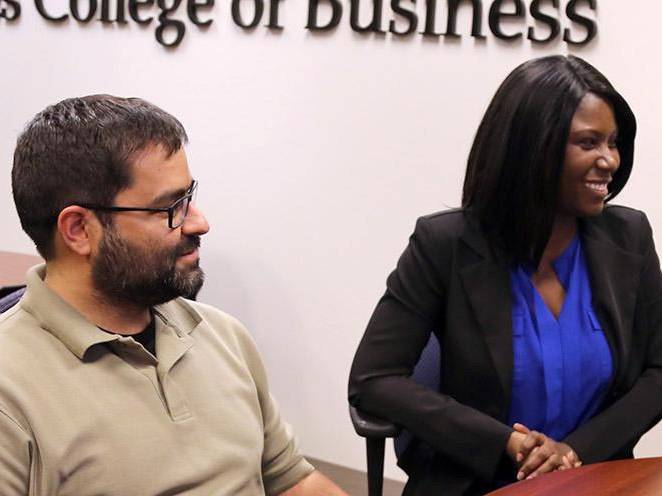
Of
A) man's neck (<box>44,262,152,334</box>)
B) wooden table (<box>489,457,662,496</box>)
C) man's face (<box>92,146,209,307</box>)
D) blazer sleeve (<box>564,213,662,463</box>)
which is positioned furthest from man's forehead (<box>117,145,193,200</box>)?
blazer sleeve (<box>564,213,662,463</box>)

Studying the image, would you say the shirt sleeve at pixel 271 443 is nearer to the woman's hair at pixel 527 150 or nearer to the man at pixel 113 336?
the man at pixel 113 336

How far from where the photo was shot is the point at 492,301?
2219 mm

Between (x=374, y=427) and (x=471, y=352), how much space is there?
24 centimetres

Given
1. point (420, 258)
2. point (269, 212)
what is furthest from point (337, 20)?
point (420, 258)

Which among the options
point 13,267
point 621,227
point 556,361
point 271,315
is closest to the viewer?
point 556,361

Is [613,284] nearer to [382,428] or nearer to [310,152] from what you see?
[382,428]

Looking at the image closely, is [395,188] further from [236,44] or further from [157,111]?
[157,111]

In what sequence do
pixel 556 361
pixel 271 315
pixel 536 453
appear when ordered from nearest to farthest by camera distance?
pixel 536 453 → pixel 556 361 → pixel 271 315

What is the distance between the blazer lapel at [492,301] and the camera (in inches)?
85.8

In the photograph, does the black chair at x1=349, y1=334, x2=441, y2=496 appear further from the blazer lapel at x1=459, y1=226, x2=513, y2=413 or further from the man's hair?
the man's hair

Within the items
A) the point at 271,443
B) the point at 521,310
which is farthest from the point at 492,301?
the point at 271,443

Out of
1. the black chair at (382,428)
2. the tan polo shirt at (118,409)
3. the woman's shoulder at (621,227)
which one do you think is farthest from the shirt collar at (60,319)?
the woman's shoulder at (621,227)

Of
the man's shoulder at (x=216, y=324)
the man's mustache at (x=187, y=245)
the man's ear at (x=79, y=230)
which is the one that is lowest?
the man's shoulder at (x=216, y=324)

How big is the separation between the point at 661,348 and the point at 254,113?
6.27 ft
